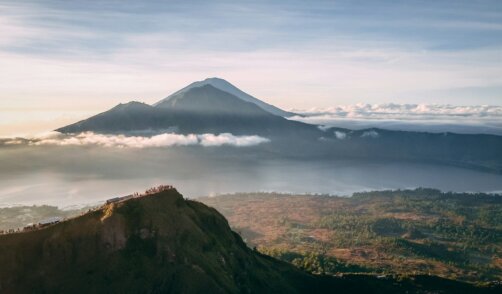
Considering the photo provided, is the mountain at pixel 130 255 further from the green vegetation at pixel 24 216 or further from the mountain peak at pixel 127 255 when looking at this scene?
the green vegetation at pixel 24 216

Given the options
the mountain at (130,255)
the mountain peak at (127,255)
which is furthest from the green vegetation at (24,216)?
the mountain peak at (127,255)

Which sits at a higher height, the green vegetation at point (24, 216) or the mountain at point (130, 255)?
the mountain at point (130, 255)

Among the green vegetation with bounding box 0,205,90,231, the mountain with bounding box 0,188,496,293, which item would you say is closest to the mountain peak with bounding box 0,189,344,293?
the mountain with bounding box 0,188,496,293

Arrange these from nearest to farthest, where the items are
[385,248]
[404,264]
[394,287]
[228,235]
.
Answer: [228,235]
[394,287]
[404,264]
[385,248]

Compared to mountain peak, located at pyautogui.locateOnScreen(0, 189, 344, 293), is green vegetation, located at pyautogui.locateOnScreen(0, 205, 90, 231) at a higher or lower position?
lower

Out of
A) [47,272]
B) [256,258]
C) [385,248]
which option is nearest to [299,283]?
[256,258]

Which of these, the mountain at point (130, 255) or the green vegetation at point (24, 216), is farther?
the green vegetation at point (24, 216)

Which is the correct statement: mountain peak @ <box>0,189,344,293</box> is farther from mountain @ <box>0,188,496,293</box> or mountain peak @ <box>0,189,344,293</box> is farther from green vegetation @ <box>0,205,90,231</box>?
green vegetation @ <box>0,205,90,231</box>

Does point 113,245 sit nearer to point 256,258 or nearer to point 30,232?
point 30,232
